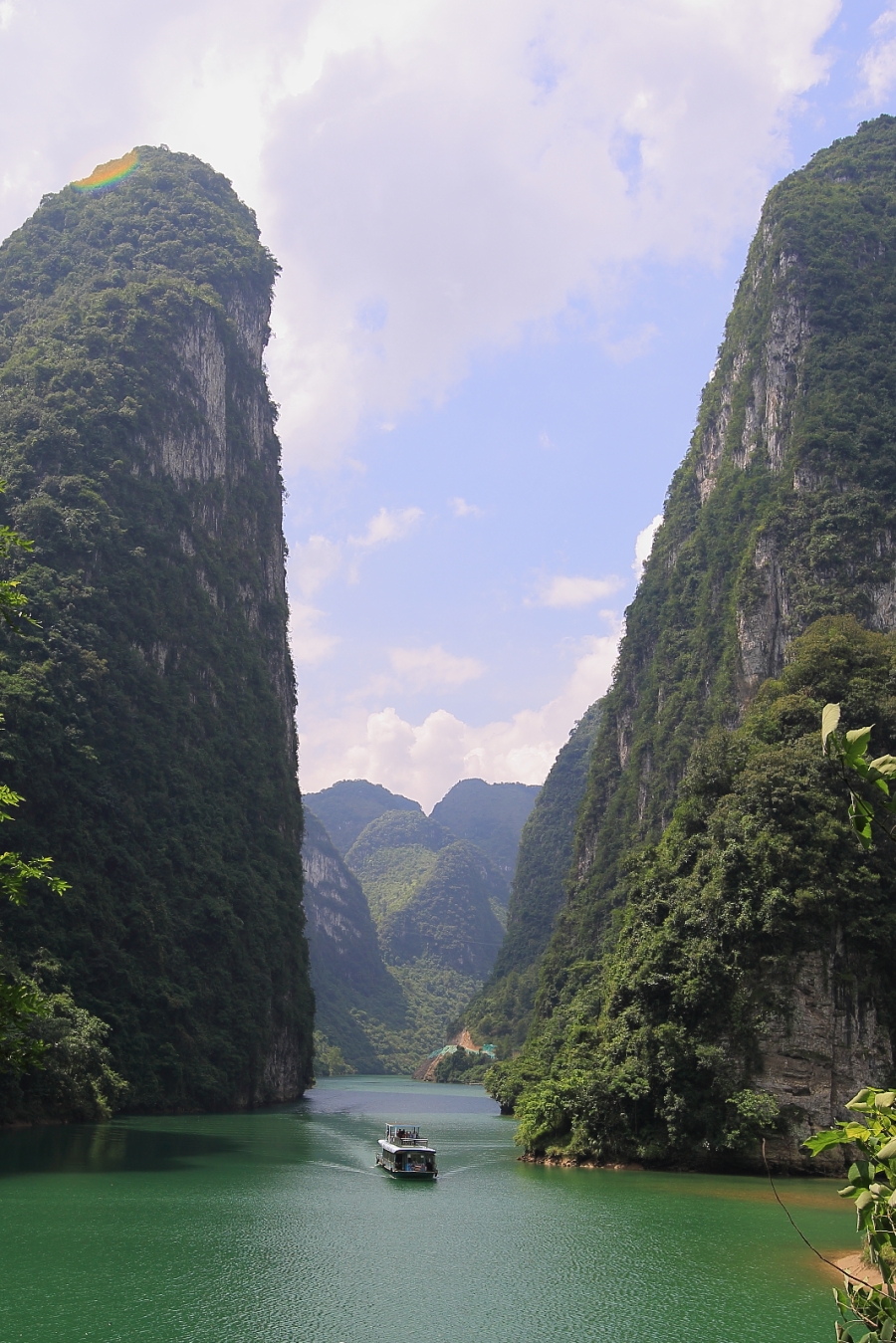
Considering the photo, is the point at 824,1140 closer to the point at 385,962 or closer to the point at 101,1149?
the point at 101,1149

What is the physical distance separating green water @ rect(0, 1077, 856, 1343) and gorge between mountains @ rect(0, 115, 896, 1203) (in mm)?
3795

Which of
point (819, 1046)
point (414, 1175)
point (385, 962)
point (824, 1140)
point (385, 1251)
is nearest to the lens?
point (824, 1140)

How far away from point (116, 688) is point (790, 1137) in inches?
1527

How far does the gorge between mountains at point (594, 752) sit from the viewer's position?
3142 centimetres

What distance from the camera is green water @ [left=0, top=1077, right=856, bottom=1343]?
51.6 feet

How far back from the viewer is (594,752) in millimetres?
84438

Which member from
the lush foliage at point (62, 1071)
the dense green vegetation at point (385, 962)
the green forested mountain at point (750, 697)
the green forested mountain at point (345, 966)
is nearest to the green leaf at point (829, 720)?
the green forested mountain at point (750, 697)

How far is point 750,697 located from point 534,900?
64.4m

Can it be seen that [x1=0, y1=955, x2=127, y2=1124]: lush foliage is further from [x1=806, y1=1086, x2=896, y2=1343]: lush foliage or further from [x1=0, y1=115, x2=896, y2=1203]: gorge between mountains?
[x1=806, y1=1086, x2=896, y2=1343]: lush foliage

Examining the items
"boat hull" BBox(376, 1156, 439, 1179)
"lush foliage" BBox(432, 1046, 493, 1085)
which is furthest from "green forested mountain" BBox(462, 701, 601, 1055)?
"boat hull" BBox(376, 1156, 439, 1179)

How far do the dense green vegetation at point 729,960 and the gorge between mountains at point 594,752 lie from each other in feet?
0.32

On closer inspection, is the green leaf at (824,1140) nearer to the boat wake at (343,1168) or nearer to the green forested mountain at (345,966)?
the boat wake at (343,1168)

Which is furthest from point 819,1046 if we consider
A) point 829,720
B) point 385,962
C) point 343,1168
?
point 385,962

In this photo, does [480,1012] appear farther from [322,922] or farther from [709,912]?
[709,912]
